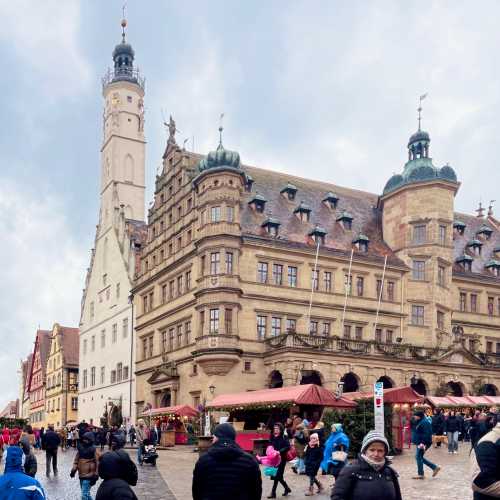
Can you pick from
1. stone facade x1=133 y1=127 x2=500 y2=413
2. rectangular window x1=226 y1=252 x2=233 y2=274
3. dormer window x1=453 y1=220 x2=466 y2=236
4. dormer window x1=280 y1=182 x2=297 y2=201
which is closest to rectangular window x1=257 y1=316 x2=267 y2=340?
stone facade x1=133 y1=127 x2=500 y2=413

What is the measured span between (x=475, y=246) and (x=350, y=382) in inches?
710

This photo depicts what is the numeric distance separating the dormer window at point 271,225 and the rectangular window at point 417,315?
10974 millimetres

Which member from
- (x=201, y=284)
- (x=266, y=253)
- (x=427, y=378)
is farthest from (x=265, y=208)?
(x=427, y=378)

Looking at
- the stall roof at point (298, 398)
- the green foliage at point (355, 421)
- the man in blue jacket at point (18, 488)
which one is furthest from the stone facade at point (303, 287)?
the man in blue jacket at point (18, 488)

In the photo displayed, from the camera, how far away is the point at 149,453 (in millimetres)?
29172

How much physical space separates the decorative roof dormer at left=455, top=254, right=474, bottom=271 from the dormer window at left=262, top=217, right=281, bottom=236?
15.4 metres

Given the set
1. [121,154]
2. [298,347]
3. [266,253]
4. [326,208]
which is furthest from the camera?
[121,154]

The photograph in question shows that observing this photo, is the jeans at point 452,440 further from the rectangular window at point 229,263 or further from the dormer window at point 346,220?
the dormer window at point 346,220

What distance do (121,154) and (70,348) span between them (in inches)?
984

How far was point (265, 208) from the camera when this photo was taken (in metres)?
50.8

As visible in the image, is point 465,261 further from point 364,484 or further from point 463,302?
point 364,484

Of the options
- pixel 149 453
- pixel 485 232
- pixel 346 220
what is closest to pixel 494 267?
pixel 485 232

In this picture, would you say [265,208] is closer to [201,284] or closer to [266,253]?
[266,253]

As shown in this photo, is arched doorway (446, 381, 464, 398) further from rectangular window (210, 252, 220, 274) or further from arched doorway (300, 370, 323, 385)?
rectangular window (210, 252, 220, 274)
